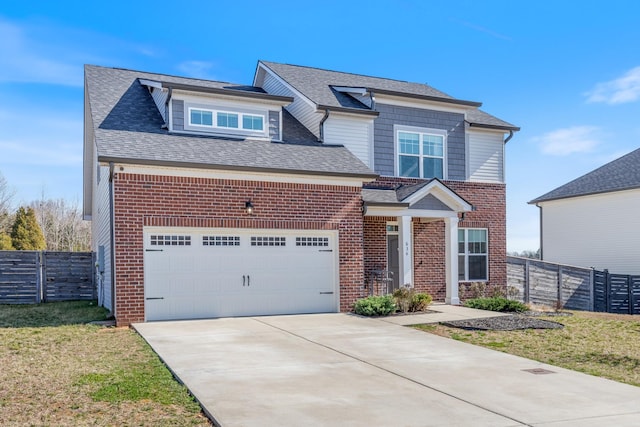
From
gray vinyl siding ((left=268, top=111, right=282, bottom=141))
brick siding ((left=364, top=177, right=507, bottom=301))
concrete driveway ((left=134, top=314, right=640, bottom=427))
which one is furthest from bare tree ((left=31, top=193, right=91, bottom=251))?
concrete driveway ((left=134, top=314, right=640, bottom=427))

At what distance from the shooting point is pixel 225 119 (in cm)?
1462

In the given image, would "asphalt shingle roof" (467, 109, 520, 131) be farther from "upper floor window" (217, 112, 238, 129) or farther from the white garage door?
"upper floor window" (217, 112, 238, 129)

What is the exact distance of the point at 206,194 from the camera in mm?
12602

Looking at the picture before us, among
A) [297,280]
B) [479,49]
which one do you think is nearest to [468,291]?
[297,280]

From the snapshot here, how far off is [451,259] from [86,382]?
11681 millimetres

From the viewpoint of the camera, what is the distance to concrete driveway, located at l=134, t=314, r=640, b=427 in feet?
17.8

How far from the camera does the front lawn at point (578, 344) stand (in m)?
8.02

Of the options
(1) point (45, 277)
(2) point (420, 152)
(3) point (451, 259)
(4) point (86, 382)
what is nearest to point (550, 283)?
(3) point (451, 259)

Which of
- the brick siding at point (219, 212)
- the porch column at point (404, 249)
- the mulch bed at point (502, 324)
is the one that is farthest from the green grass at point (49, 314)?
the mulch bed at point (502, 324)

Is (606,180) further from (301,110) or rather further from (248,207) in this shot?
(248,207)

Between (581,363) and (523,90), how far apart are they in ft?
37.8

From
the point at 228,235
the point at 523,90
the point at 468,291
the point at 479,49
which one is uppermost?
the point at 479,49

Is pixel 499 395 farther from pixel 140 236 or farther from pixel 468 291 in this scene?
pixel 468 291

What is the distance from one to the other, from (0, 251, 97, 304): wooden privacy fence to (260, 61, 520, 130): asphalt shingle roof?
9.28 metres
